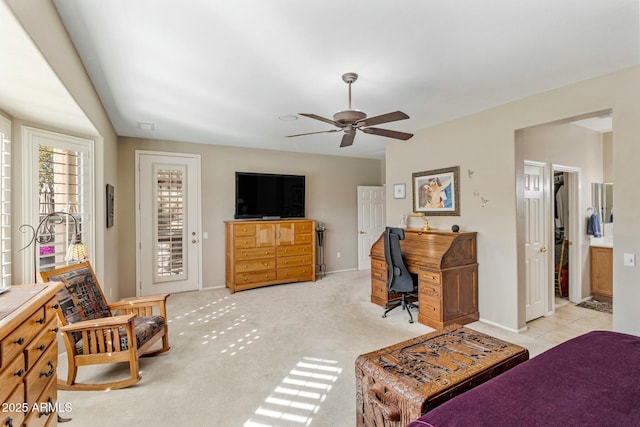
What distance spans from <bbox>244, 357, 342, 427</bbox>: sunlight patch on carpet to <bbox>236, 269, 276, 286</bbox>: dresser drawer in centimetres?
258

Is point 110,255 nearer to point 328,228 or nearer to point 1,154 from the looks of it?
point 1,154

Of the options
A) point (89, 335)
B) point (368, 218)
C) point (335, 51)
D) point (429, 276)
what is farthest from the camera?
point (368, 218)

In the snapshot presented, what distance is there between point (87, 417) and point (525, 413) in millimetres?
2600

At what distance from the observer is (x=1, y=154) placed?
244cm

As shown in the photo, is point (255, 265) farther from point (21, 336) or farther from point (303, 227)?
point (21, 336)

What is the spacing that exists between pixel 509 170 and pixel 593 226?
2.22 meters

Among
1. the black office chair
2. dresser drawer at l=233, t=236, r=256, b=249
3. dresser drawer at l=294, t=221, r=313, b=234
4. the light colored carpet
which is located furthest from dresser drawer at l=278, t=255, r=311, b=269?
the black office chair

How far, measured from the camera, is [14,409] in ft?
4.32

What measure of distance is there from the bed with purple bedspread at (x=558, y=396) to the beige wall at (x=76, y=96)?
7.92 feet

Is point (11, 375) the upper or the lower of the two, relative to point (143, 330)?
upper

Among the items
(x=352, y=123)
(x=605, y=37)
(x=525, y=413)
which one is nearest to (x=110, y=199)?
(x=352, y=123)

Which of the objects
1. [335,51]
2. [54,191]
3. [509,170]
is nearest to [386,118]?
[335,51]

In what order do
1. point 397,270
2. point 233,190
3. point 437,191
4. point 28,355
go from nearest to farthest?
1. point 28,355
2. point 397,270
3. point 437,191
4. point 233,190

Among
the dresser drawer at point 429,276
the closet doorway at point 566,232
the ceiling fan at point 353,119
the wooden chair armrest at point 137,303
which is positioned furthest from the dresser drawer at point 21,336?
the closet doorway at point 566,232
